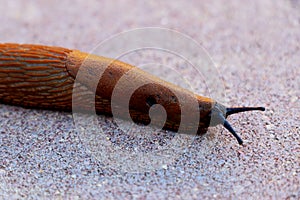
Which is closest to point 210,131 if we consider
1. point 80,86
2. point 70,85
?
point 80,86

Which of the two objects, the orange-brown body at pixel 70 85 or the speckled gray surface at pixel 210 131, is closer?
the speckled gray surface at pixel 210 131

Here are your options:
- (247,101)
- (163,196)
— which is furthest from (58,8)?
(163,196)

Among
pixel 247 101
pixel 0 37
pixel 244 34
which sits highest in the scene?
pixel 244 34

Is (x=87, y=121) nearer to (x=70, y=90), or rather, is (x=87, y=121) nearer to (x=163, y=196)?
(x=70, y=90)

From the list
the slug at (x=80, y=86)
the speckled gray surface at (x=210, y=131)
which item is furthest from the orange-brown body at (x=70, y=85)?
the speckled gray surface at (x=210, y=131)

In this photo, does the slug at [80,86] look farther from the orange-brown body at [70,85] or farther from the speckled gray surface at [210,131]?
the speckled gray surface at [210,131]

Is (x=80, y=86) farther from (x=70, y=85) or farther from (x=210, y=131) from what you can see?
(x=210, y=131)
